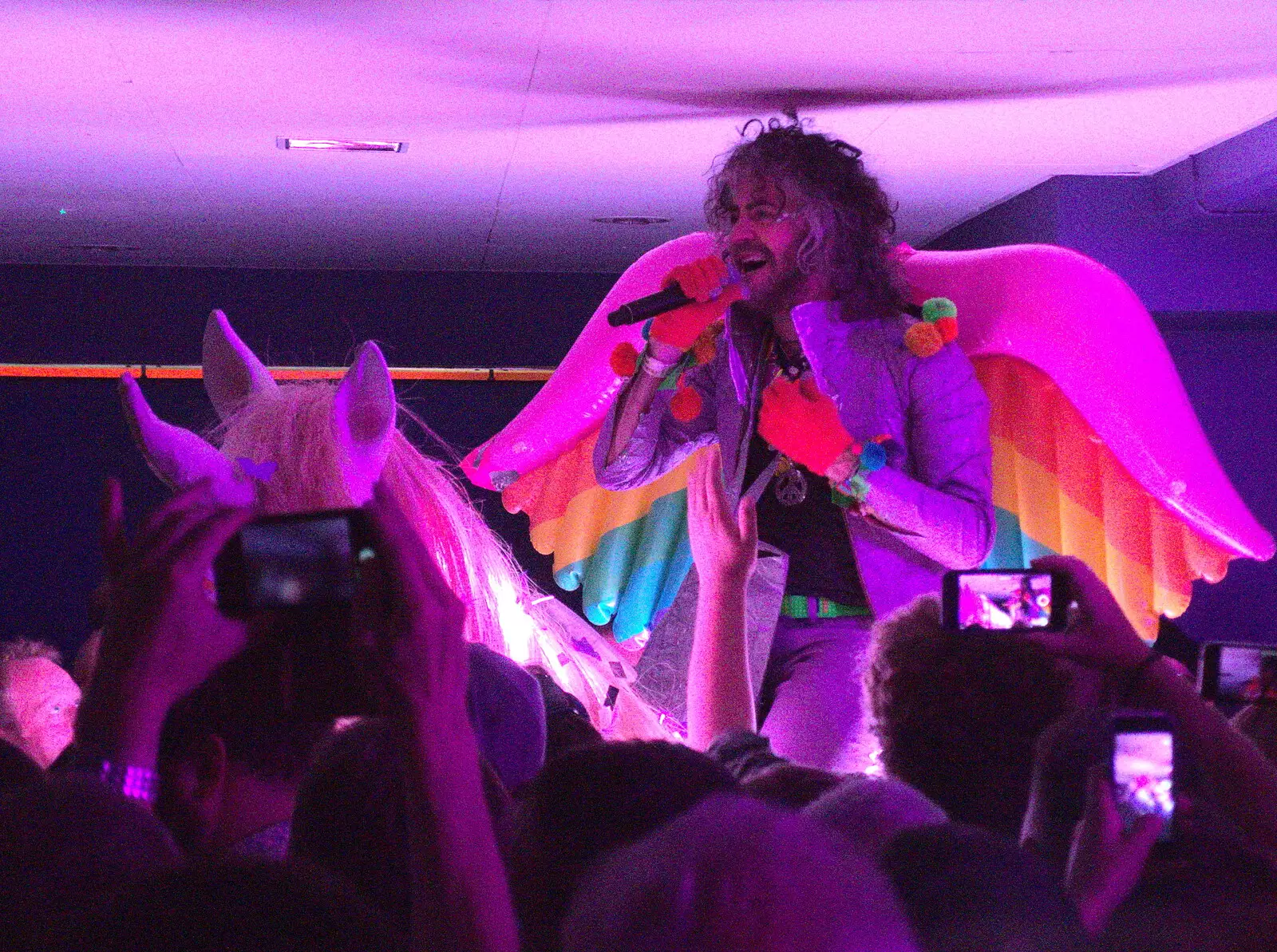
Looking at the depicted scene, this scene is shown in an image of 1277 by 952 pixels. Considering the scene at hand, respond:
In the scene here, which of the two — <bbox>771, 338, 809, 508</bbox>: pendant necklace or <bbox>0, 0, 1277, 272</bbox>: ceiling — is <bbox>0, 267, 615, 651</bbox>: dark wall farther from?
<bbox>771, 338, 809, 508</bbox>: pendant necklace

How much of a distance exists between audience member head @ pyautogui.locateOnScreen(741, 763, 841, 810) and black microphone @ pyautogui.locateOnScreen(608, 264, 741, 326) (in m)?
0.99

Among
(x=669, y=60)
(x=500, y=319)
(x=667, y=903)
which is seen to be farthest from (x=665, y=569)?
(x=500, y=319)

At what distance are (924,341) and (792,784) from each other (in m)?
1.05

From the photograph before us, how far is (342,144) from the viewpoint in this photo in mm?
3596

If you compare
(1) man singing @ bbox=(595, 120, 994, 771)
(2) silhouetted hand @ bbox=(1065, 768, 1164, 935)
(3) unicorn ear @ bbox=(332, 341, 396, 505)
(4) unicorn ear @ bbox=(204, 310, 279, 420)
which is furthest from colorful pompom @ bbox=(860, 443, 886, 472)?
(2) silhouetted hand @ bbox=(1065, 768, 1164, 935)

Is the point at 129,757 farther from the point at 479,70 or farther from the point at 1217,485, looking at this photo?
the point at 479,70

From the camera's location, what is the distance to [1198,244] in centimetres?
410

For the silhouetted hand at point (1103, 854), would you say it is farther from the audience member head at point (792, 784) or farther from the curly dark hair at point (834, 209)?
the curly dark hair at point (834, 209)

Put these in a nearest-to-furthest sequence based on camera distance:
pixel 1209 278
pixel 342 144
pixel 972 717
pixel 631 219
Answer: pixel 972 717, pixel 342 144, pixel 1209 278, pixel 631 219

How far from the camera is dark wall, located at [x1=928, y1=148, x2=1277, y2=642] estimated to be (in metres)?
3.97

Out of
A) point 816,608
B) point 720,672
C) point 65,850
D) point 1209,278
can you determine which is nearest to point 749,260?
point 816,608

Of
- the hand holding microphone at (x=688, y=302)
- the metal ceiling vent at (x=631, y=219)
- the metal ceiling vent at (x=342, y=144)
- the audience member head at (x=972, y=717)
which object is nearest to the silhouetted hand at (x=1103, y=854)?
the audience member head at (x=972, y=717)

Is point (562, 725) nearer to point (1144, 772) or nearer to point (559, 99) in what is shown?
point (1144, 772)

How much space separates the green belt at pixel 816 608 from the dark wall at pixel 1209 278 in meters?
2.16
